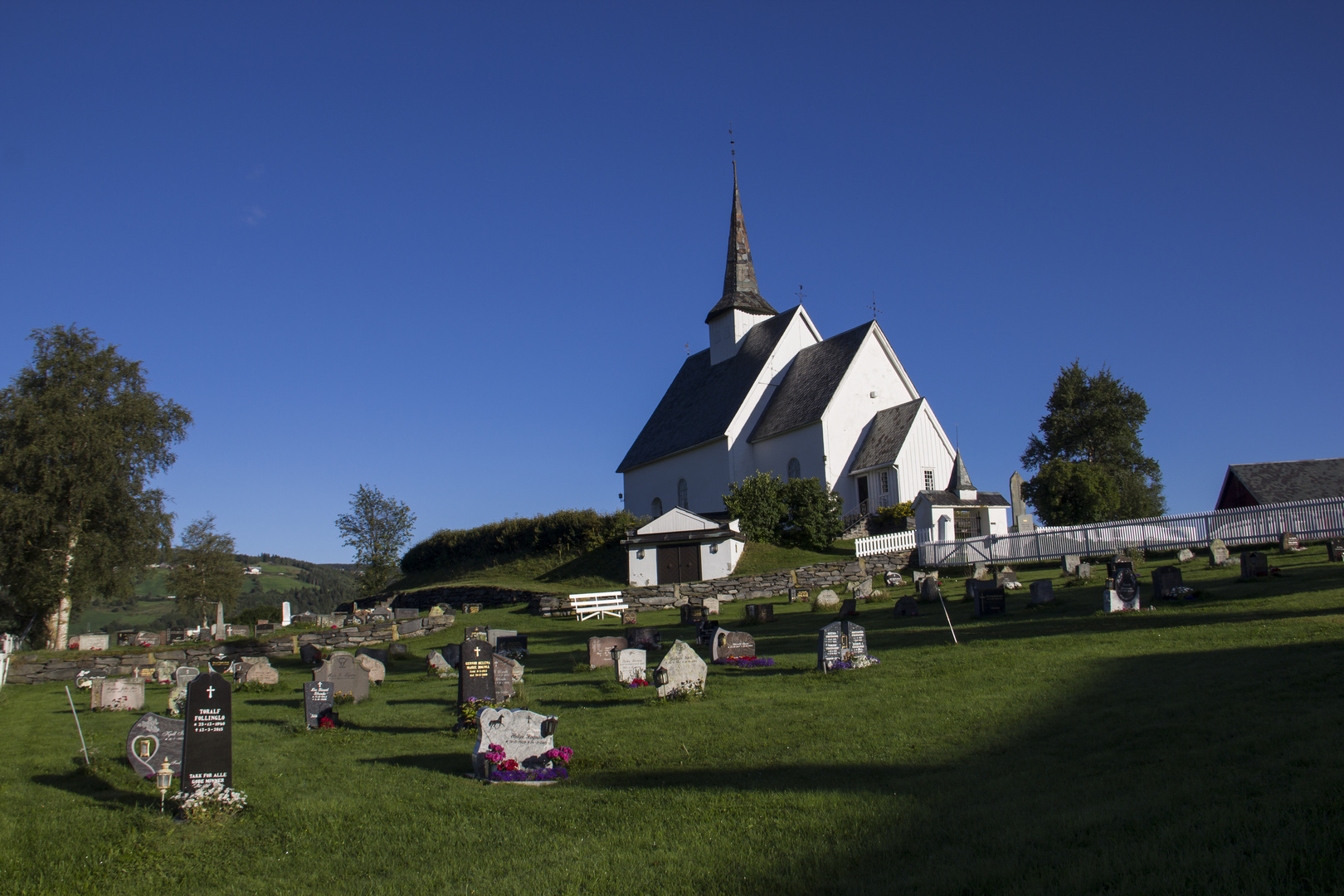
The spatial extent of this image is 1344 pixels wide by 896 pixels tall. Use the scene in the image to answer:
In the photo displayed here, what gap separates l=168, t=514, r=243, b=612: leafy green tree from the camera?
44.8 meters

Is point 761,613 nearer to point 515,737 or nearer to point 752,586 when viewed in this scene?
point 752,586

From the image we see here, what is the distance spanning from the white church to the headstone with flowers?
1117 inches

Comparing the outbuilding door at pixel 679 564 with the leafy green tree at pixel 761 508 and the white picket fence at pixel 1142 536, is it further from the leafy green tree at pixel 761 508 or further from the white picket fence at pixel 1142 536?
the white picket fence at pixel 1142 536

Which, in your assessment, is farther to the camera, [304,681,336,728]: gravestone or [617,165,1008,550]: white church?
[617,165,1008,550]: white church

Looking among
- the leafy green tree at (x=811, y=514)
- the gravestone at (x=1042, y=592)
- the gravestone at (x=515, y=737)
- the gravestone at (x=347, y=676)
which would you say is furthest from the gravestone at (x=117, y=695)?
the leafy green tree at (x=811, y=514)

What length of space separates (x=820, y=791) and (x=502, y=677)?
6202 mm

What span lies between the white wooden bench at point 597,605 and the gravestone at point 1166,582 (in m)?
15.9

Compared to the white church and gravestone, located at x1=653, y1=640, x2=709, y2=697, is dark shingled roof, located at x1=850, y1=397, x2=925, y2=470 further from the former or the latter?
gravestone, located at x1=653, y1=640, x2=709, y2=697

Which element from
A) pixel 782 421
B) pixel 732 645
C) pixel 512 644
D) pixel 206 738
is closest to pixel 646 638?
pixel 512 644

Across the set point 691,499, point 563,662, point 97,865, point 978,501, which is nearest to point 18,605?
point 563,662

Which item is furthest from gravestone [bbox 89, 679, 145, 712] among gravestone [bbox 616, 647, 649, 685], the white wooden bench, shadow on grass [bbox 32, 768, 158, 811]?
the white wooden bench

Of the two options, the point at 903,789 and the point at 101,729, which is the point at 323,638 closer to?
the point at 101,729

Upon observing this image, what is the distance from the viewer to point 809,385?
41.7m

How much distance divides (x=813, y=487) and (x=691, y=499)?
10.7 meters
